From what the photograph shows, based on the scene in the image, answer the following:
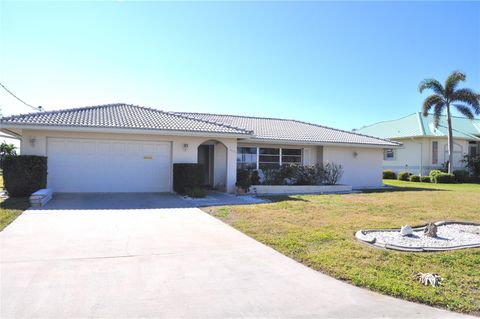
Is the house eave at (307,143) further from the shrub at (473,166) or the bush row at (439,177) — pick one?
the shrub at (473,166)

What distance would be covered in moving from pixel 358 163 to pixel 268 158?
19.7ft

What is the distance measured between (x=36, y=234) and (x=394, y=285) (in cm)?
677

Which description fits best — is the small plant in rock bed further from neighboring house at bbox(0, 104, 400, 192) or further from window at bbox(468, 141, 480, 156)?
neighboring house at bbox(0, 104, 400, 192)

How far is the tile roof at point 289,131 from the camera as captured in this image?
20.1 meters

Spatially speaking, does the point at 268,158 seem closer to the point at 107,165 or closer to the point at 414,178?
the point at 107,165

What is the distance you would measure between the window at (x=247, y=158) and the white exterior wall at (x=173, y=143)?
1.15 metres

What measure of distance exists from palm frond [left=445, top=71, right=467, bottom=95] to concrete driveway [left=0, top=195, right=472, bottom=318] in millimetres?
28832

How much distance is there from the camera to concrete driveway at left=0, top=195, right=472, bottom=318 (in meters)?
4.08

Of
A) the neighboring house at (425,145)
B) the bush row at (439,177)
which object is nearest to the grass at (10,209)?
the neighboring house at (425,145)

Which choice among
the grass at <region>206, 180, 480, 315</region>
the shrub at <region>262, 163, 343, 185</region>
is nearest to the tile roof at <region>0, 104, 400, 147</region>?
the shrub at <region>262, 163, 343, 185</region>

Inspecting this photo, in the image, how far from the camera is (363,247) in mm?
6902

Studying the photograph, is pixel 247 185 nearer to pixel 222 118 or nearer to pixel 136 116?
pixel 136 116

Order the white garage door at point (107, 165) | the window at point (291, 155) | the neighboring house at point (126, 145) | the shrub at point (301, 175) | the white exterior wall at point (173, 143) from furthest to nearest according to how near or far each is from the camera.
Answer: the window at point (291, 155) < the shrub at point (301, 175) < the white garage door at point (107, 165) < the neighboring house at point (126, 145) < the white exterior wall at point (173, 143)

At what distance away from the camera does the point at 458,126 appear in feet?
119
